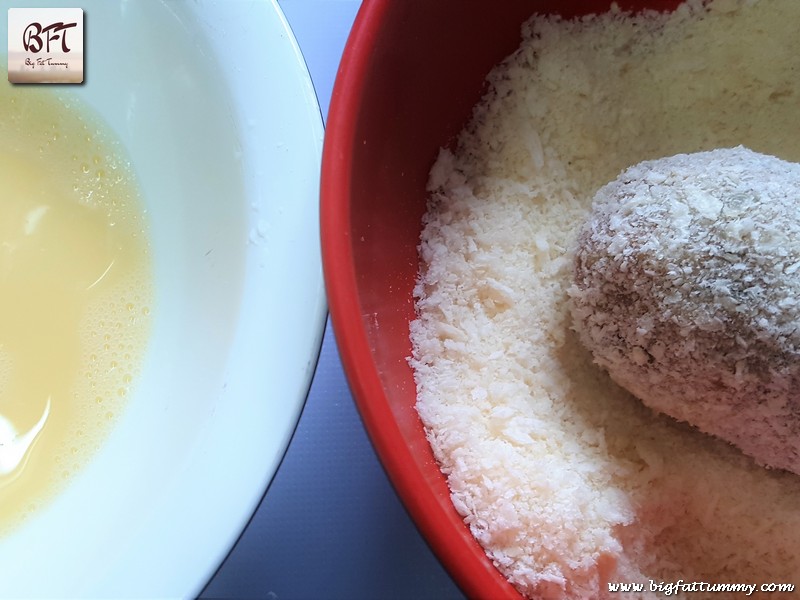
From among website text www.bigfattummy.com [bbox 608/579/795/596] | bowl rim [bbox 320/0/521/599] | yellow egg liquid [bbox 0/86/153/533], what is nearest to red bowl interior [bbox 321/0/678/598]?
bowl rim [bbox 320/0/521/599]

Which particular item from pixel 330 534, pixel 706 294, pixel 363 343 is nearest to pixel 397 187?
pixel 363 343

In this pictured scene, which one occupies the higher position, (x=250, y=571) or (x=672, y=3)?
(x=672, y=3)

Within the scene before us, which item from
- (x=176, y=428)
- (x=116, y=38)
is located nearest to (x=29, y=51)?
(x=116, y=38)

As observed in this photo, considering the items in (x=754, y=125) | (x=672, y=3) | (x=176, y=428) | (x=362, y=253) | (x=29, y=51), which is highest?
(x=29, y=51)

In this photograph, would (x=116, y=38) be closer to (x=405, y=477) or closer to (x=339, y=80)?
(x=339, y=80)

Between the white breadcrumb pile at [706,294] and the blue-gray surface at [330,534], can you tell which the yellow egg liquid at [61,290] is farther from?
the white breadcrumb pile at [706,294]

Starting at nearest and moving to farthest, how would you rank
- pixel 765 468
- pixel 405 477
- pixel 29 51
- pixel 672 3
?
pixel 405 477 < pixel 765 468 < pixel 672 3 < pixel 29 51

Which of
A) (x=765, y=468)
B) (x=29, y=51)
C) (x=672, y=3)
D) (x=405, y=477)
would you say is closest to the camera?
(x=405, y=477)
